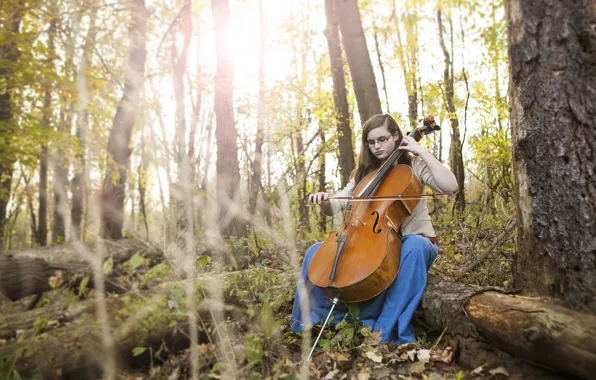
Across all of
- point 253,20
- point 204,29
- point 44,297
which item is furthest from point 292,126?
point 204,29

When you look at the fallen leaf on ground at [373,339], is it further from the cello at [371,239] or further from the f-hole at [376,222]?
the f-hole at [376,222]

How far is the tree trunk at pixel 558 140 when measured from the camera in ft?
5.81

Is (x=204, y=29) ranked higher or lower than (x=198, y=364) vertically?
higher

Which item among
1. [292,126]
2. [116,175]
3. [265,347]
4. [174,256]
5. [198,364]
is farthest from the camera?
[116,175]

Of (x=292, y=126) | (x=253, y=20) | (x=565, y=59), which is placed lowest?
(x=565, y=59)

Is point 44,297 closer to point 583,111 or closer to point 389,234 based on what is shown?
point 389,234

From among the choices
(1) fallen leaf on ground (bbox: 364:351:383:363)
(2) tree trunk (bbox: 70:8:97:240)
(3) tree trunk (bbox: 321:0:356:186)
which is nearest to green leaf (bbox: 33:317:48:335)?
(1) fallen leaf on ground (bbox: 364:351:383:363)

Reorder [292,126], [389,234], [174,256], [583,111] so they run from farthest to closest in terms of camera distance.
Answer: [292,126] → [174,256] → [389,234] → [583,111]

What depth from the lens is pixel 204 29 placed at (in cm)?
1347

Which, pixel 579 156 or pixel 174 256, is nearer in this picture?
pixel 579 156

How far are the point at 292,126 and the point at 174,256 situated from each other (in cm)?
386

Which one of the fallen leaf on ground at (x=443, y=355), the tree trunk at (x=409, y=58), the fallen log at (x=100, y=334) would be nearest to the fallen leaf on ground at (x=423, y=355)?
the fallen leaf on ground at (x=443, y=355)

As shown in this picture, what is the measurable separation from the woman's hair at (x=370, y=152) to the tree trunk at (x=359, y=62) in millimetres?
1511

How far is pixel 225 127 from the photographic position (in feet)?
16.9
